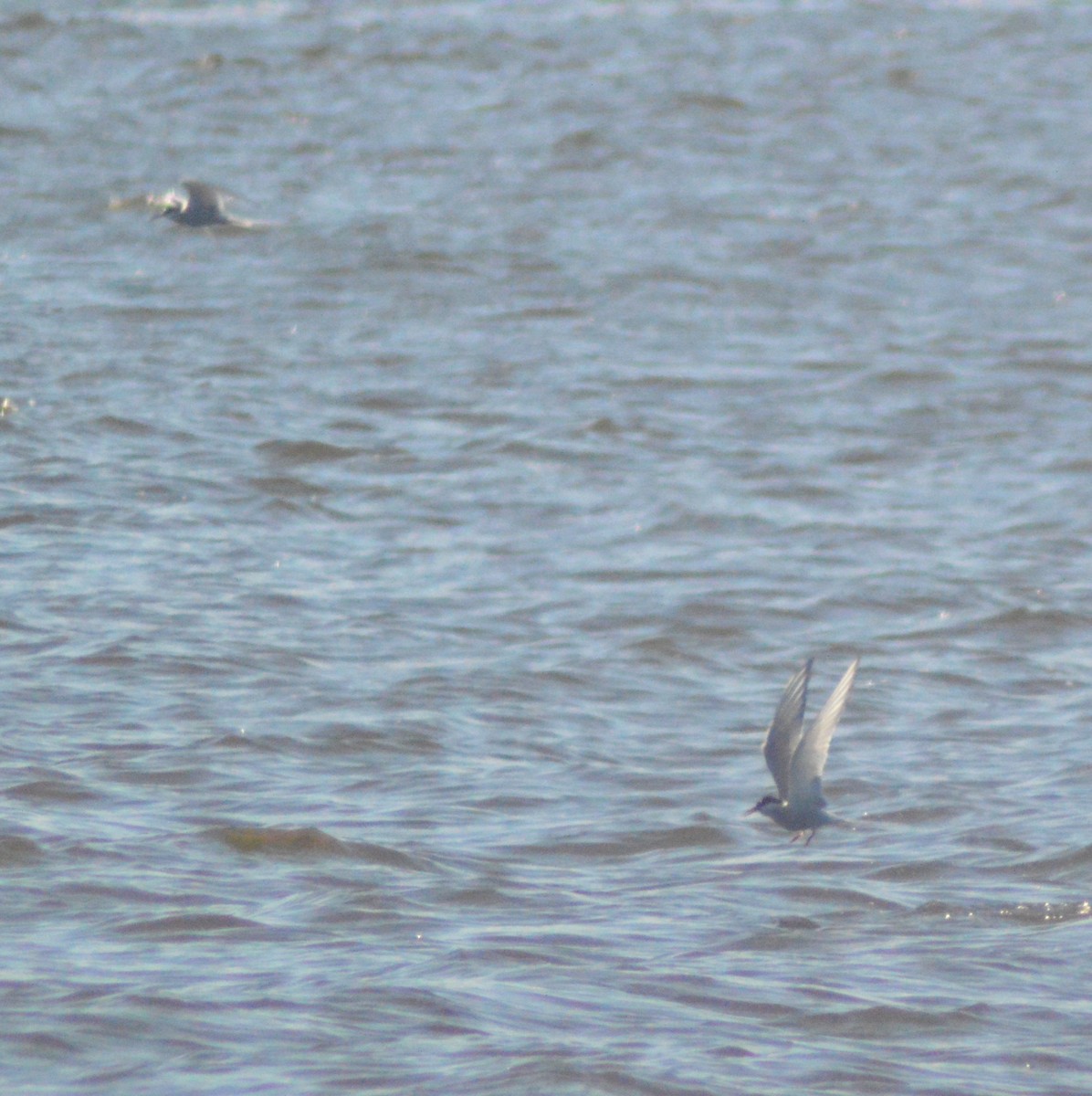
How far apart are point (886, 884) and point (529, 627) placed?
8.75 feet

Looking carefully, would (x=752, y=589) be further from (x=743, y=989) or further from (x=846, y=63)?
(x=846, y=63)

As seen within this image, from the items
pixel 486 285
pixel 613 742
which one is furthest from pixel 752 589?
pixel 486 285

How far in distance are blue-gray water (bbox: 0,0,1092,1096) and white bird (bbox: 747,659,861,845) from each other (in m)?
0.37

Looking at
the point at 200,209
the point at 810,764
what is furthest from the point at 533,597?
the point at 810,764

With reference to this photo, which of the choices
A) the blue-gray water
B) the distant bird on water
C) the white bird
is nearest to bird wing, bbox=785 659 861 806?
the white bird

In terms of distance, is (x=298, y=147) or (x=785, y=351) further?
(x=298, y=147)

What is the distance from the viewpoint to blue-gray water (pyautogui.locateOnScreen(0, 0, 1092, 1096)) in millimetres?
5383

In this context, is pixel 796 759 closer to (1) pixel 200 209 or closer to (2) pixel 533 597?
(2) pixel 533 597

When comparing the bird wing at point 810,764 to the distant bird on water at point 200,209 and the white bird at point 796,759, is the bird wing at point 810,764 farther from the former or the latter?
the distant bird on water at point 200,209

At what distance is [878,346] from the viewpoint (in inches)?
530

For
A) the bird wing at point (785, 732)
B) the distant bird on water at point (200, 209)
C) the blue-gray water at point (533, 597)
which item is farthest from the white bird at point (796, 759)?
the distant bird on water at point (200, 209)

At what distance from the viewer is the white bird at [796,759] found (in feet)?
18.7

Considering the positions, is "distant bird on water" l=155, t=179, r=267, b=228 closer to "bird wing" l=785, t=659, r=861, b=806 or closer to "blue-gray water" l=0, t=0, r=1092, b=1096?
"blue-gray water" l=0, t=0, r=1092, b=1096

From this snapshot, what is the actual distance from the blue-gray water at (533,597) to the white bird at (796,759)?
0.37 m
